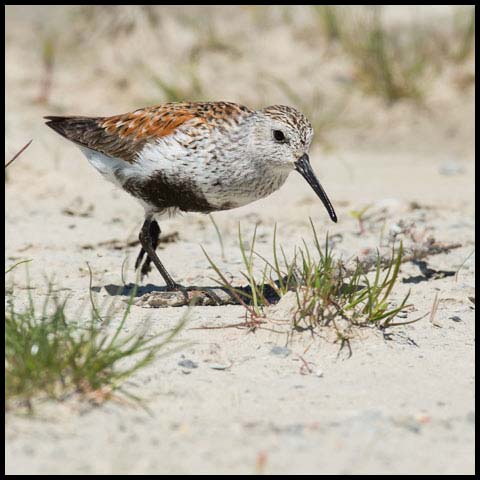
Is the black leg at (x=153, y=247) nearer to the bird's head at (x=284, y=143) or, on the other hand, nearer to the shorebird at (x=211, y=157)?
the shorebird at (x=211, y=157)

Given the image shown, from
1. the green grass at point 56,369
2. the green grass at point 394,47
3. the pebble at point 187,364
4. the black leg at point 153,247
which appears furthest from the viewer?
the green grass at point 394,47

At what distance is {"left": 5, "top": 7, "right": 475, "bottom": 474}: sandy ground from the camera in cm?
395

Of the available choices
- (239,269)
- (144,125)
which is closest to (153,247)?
(239,269)

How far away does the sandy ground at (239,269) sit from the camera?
3.95 metres

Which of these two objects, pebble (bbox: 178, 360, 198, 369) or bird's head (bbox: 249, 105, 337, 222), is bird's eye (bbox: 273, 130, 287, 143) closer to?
bird's head (bbox: 249, 105, 337, 222)

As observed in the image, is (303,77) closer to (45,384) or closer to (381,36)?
(381,36)

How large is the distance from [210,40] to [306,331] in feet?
21.4

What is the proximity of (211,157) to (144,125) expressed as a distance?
640 mm

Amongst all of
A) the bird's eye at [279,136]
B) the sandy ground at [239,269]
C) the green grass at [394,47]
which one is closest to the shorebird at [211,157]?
the bird's eye at [279,136]

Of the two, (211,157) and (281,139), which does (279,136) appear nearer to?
(281,139)

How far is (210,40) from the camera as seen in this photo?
1103cm

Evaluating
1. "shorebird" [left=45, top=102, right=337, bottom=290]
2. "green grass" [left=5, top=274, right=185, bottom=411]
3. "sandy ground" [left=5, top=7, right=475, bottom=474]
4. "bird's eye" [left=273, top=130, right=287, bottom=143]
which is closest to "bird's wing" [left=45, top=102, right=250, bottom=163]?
"shorebird" [left=45, top=102, right=337, bottom=290]

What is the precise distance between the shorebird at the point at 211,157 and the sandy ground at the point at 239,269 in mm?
663

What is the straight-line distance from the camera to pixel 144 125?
21.1ft
